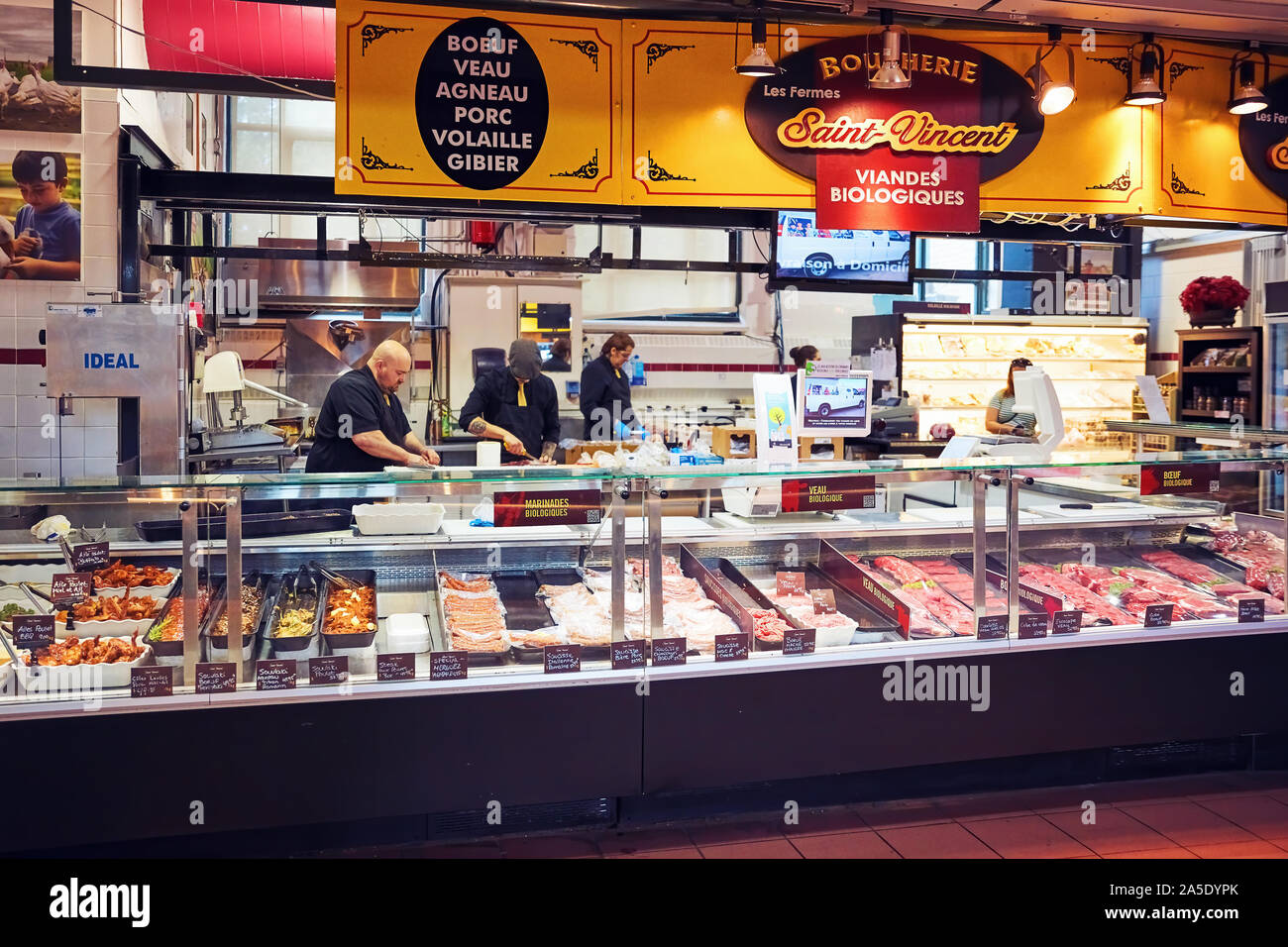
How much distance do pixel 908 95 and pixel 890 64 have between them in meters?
0.46

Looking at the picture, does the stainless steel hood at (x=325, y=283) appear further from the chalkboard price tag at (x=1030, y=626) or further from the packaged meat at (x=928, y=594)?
the chalkboard price tag at (x=1030, y=626)

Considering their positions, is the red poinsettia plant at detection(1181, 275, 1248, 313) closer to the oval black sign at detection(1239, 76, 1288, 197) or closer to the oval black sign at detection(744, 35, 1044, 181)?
the oval black sign at detection(1239, 76, 1288, 197)

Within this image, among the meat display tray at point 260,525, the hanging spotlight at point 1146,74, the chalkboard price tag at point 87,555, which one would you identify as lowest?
the chalkboard price tag at point 87,555

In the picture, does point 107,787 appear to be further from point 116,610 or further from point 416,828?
point 416,828

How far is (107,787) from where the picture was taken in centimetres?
316

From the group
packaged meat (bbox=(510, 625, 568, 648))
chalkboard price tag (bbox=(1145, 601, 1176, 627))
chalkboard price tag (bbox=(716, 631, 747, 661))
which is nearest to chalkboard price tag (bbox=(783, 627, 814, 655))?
chalkboard price tag (bbox=(716, 631, 747, 661))

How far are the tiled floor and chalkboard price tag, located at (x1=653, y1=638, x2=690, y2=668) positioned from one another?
0.68 meters

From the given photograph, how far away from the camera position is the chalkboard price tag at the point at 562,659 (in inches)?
139

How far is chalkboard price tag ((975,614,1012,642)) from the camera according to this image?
3942 mm

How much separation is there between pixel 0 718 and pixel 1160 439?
872cm

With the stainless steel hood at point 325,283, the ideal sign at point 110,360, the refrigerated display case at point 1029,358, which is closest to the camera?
the ideal sign at point 110,360

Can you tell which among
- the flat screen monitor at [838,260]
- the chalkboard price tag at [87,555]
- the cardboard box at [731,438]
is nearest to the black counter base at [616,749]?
the chalkboard price tag at [87,555]

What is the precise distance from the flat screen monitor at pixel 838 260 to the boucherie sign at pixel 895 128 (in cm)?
140
